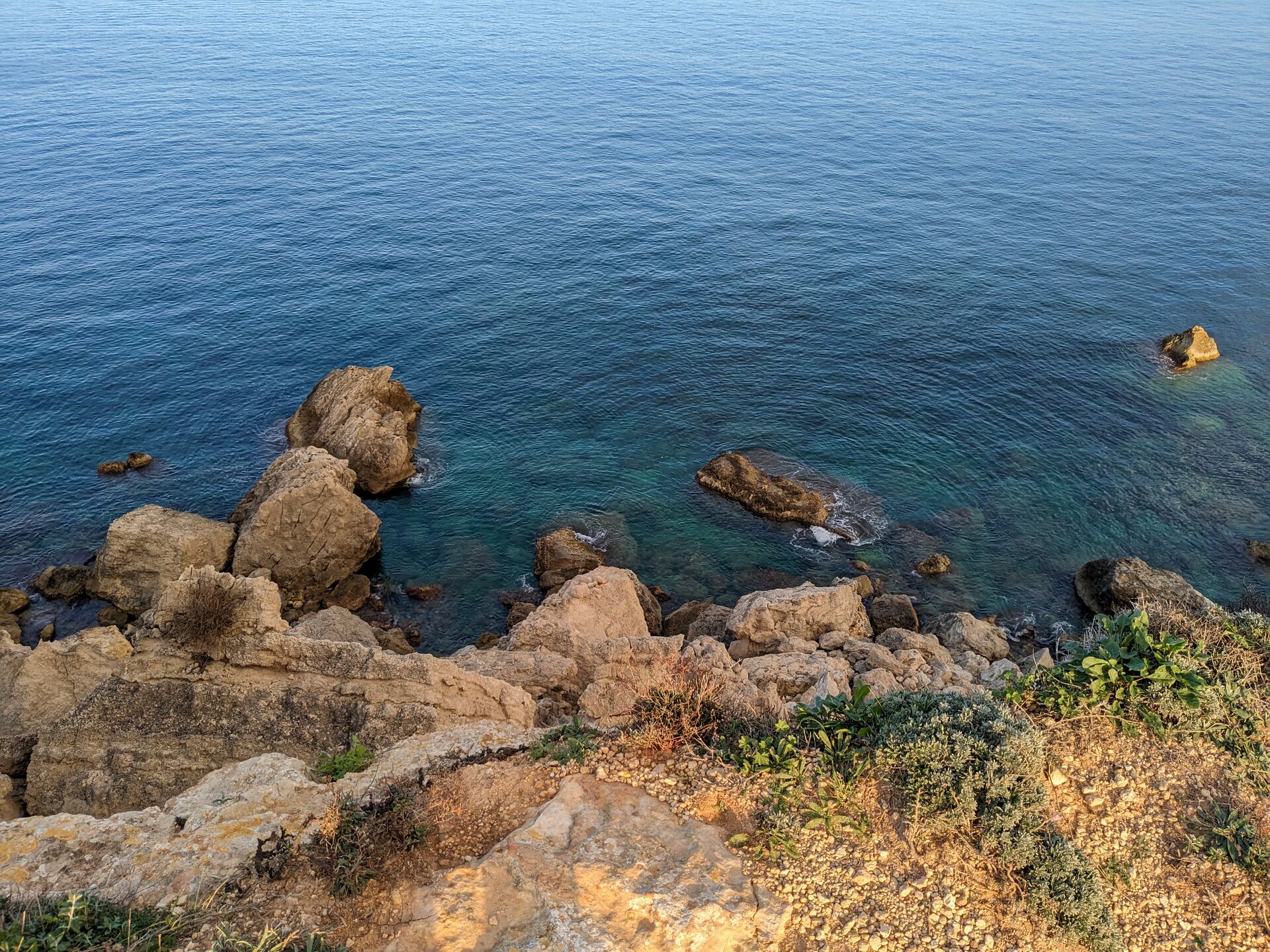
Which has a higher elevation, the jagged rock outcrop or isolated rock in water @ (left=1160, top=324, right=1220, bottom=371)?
the jagged rock outcrop

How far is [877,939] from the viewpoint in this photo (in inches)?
530

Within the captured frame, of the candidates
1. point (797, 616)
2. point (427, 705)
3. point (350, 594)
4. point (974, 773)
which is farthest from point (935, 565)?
point (350, 594)

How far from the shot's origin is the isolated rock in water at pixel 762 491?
48125mm

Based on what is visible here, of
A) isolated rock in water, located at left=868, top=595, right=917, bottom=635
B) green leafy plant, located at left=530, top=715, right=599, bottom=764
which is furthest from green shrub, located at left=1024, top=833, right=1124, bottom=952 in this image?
isolated rock in water, located at left=868, top=595, right=917, bottom=635

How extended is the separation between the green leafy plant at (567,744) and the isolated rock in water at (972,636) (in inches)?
985

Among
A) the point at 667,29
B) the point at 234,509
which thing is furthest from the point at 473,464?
the point at 667,29

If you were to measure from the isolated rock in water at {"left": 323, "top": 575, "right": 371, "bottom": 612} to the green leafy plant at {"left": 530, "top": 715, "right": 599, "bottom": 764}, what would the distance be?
2773 centimetres

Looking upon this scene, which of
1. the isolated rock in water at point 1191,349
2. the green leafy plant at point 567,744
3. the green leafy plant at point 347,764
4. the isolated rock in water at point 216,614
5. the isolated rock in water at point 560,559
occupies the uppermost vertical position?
the green leafy plant at point 567,744

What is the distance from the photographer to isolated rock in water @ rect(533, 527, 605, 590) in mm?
44031

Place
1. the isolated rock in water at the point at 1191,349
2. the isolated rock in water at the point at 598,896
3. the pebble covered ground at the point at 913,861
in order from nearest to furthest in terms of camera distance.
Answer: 1. the isolated rock in water at the point at 598,896
2. the pebble covered ground at the point at 913,861
3. the isolated rock in water at the point at 1191,349

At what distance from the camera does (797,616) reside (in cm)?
3634

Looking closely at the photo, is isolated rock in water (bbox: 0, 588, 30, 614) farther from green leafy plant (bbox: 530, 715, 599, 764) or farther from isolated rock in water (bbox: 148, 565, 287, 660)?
green leafy plant (bbox: 530, 715, 599, 764)

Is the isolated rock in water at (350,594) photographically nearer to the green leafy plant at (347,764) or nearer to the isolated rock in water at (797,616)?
the isolated rock in water at (797,616)

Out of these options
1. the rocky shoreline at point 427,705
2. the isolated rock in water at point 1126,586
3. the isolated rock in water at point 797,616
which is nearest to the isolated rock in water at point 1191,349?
the isolated rock in water at point 1126,586
